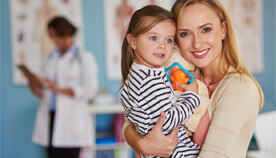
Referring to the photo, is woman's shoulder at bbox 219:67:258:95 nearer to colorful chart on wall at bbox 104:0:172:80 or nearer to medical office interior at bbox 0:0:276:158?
medical office interior at bbox 0:0:276:158

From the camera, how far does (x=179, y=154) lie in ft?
3.36

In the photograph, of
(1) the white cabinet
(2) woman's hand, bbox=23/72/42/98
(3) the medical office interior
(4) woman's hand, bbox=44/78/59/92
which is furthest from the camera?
(3) the medical office interior

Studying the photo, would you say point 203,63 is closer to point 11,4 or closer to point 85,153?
point 85,153

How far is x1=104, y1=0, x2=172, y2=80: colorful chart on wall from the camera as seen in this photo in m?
3.51

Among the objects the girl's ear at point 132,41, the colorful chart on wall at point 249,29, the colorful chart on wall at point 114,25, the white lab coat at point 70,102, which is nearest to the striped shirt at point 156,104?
the girl's ear at point 132,41

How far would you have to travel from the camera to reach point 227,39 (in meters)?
1.18

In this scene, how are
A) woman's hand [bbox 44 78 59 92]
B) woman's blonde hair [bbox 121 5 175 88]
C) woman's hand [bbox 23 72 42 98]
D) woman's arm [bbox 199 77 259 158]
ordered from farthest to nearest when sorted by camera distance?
woman's hand [bbox 23 72 42 98] → woman's hand [bbox 44 78 59 92] → woman's blonde hair [bbox 121 5 175 88] → woman's arm [bbox 199 77 259 158]

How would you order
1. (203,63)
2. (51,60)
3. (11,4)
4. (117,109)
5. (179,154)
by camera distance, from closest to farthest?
(179,154) → (203,63) → (51,60) → (117,109) → (11,4)

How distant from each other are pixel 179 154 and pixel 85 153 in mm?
2252

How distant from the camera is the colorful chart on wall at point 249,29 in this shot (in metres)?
3.80

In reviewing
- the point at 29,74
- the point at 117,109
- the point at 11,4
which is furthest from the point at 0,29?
the point at 117,109

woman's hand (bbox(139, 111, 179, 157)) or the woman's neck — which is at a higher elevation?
the woman's neck

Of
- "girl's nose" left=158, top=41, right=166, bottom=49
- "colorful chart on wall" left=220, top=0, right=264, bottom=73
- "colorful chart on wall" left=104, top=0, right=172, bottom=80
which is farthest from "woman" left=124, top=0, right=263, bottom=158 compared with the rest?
"colorful chart on wall" left=220, top=0, right=264, bottom=73

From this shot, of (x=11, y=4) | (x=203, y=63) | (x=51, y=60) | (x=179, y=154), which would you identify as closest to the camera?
(x=179, y=154)
